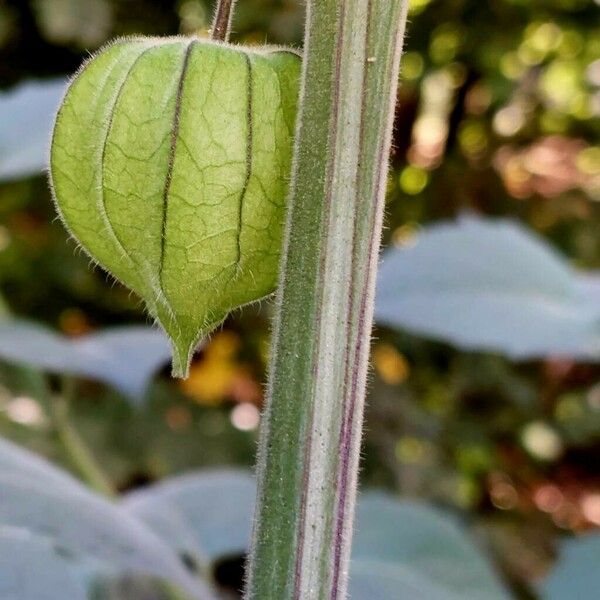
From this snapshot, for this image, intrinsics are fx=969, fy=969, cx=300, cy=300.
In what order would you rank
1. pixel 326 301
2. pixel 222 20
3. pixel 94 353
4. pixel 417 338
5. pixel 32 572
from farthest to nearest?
pixel 417 338 → pixel 94 353 → pixel 32 572 → pixel 222 20 → pixel 326 301

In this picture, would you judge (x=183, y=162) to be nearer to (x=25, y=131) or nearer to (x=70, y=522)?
(x=70, y=522)

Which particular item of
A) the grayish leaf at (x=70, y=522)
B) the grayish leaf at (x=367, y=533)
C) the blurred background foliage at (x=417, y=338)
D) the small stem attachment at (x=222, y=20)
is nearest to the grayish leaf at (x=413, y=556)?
the grayish leaf at (x=367, y=533)

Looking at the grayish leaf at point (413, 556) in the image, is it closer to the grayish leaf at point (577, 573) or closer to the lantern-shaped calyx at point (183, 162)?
the grayish leaf at point (577, 573)

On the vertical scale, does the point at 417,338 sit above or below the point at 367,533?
below

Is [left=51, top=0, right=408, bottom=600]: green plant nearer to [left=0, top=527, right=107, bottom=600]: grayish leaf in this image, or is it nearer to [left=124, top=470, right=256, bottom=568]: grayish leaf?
[left=0, top=527, right=107, bottom=600]: grayish leaf

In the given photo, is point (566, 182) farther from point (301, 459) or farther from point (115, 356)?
point (301, 459)

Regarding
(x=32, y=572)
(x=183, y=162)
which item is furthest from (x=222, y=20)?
(x=32, y=572)

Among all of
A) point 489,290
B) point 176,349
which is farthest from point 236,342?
point 176,349
